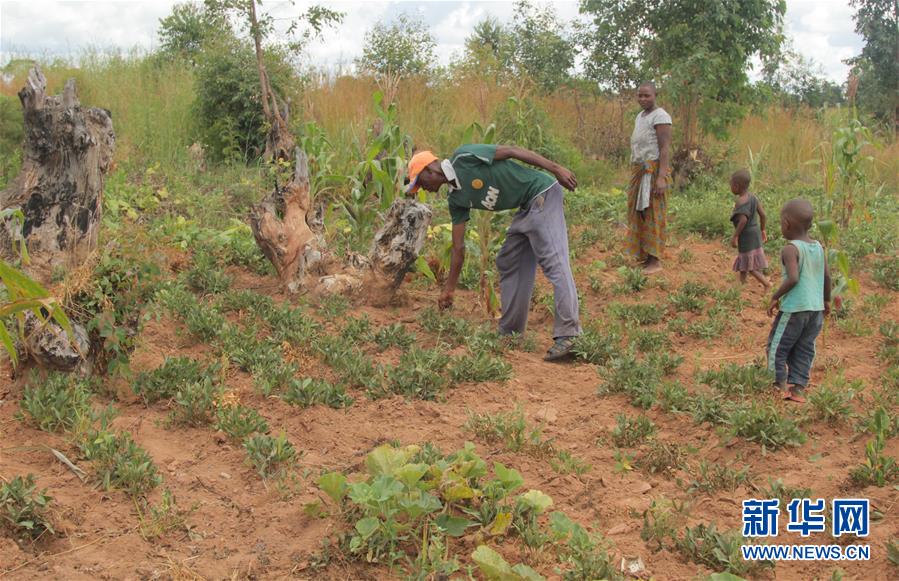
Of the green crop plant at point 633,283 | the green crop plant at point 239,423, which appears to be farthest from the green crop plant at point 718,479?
the green crop plant at point 633,283

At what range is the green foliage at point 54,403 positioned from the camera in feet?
11.7

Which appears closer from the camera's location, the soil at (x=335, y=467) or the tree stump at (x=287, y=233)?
the soil at (x=335, y=467)

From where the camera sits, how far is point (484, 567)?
2.66m

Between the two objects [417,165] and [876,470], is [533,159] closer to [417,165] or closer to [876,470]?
[417,165]

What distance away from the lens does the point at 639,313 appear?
594cm

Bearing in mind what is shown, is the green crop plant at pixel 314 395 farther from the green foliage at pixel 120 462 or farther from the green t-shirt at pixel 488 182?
the green t-shirt at pixel 488 182

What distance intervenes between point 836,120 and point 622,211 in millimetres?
2306

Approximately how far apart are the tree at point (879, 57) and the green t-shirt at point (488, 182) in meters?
16.7

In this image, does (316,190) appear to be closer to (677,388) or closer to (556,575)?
(677,388)

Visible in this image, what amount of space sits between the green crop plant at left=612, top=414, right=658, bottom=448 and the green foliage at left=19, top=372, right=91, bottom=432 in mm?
2486

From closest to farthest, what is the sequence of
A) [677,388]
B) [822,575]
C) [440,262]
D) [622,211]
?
[822,575]
[677,388]
[440,262]
[622,211]

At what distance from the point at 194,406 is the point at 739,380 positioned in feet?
9.62

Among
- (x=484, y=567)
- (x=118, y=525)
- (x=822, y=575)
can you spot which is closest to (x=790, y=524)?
(x=822, y=575)

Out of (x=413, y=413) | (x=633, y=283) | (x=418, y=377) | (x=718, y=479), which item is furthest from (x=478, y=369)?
(x=633, y=283)
